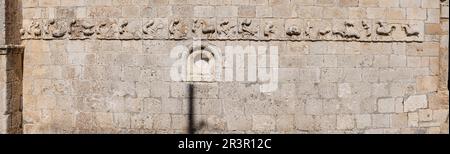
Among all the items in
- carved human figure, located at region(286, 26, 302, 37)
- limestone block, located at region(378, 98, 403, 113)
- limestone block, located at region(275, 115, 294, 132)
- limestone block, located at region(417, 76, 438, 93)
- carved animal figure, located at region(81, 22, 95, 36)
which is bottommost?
limestone block, located at region(275, 115, 294, 132)

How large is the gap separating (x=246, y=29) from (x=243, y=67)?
594 millimetres

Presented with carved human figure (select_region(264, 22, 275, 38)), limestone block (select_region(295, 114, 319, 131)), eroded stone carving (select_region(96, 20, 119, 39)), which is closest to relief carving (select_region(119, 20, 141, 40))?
eroded stone carving (select_region(96, 20, 119, 39))

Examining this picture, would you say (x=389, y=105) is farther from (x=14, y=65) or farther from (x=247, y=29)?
(x=14, y=65)

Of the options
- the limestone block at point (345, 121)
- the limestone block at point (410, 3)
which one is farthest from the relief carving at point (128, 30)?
the limestone block at point (410, 3)

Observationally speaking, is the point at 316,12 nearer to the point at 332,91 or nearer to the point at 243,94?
the point at 332,91

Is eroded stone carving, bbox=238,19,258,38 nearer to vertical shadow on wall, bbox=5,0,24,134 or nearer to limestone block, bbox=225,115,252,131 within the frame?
limestone block, bbox=225,115,252,131

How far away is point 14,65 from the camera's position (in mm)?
7664

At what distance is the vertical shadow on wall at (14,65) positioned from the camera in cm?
756

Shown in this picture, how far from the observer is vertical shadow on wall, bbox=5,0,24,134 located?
756 cm

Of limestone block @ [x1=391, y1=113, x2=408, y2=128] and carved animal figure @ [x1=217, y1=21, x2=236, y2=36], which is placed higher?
carved animal figure @ [x1=217, y1=21, x2=236, y2=36]

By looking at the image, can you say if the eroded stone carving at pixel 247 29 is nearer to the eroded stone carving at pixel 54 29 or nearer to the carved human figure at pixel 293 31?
the carved human figure at pixel 293 31

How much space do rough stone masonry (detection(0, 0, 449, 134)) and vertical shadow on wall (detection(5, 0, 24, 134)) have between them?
0.08 ft

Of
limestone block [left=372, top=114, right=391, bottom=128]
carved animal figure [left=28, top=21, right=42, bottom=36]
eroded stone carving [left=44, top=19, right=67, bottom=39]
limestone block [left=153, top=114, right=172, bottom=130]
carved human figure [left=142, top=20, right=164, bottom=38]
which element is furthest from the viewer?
carved animal figure [left=28, top=21, right=42, bottom=36]

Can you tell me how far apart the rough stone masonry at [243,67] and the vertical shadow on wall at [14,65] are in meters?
0.02
